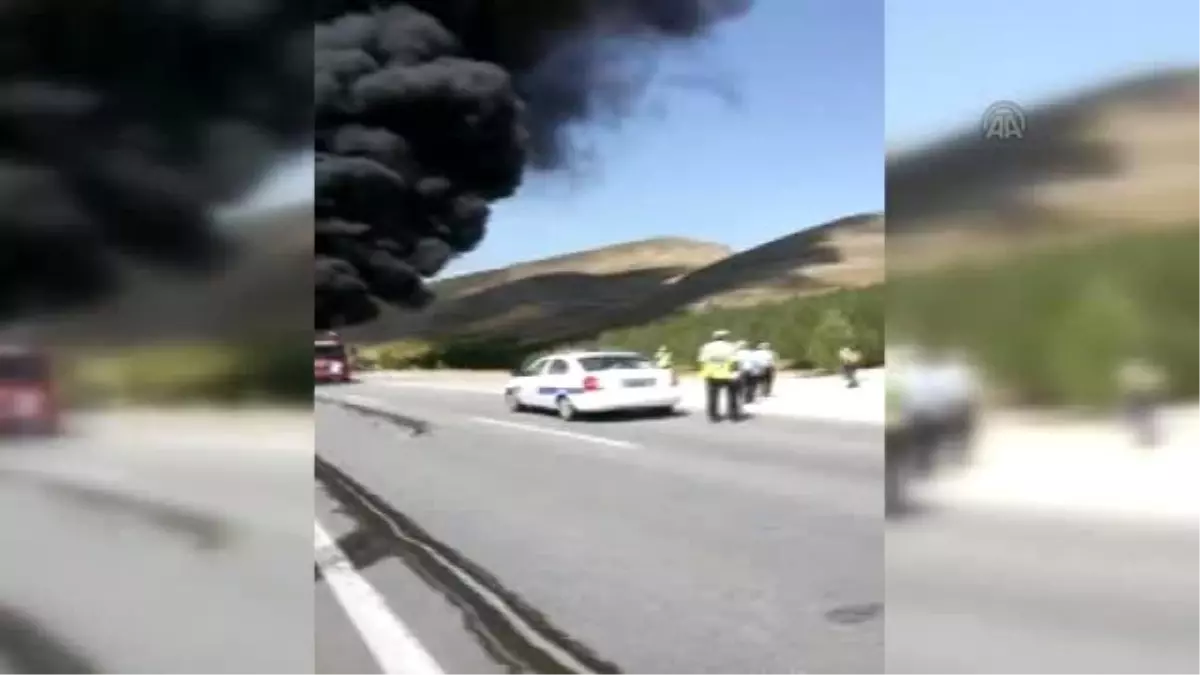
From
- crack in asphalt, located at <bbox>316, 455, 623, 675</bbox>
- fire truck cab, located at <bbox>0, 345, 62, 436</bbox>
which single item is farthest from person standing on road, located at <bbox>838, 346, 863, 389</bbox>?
fire truck cab, located at <bbox>0, 345, 62, 436</bbox>

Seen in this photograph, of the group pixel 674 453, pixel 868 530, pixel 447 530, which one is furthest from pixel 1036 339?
pixel 447 530

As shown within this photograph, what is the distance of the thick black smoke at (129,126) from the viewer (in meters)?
1.89

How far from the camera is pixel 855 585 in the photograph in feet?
7.02

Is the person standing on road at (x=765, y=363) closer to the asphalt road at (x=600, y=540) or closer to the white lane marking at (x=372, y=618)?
the asphalt road at (x=600, y=540)

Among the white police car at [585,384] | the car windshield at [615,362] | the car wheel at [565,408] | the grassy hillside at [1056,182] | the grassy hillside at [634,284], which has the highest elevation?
the grassy hillside at [1056,182]

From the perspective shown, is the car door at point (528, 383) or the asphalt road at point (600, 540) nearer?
the asphalt road at point (600, 540)

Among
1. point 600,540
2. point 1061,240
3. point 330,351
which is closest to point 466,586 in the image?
point 600,540

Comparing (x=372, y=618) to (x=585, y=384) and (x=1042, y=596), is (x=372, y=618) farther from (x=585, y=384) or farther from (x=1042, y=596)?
(x=1042, y=596)

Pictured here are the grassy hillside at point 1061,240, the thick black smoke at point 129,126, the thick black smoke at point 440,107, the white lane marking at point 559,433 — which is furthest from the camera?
the white lane marking at point 559,433

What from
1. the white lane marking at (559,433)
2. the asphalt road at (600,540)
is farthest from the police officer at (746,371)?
the white lane marking at (559,433)

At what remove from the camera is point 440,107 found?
6.69 feet

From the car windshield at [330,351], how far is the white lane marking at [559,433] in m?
0.30

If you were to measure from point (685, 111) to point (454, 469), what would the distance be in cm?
80

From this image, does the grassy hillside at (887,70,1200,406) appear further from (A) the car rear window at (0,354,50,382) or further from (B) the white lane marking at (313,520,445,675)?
(A) the car rear window at (0,354,50,382)
